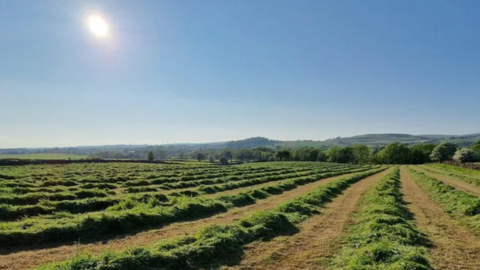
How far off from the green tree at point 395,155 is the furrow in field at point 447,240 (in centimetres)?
12044

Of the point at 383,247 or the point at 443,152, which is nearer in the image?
the point at 383,247

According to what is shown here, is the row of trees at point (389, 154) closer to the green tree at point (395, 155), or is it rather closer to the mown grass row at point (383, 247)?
the green tree at point (395, 155)

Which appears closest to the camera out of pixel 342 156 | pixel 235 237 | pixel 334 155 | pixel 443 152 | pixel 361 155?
pixel 235 237

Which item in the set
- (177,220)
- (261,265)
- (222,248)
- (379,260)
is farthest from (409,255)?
(177,220)

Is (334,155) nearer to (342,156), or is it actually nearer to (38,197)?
(342,156)

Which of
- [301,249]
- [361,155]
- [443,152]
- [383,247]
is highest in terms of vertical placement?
[443,152]

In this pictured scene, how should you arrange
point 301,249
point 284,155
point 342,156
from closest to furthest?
point 301,249, point 342,156, point 284,155

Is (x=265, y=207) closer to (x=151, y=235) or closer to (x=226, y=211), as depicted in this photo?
(x=226, y=211)

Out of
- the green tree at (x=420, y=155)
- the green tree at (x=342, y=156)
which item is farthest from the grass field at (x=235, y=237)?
the green tree at (x=342, y=156)

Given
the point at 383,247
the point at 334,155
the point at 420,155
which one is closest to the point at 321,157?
the point at 334,155

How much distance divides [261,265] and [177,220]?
691cm

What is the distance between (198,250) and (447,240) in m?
9.49

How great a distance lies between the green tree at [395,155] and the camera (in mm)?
125562

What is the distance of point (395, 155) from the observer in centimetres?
12669
